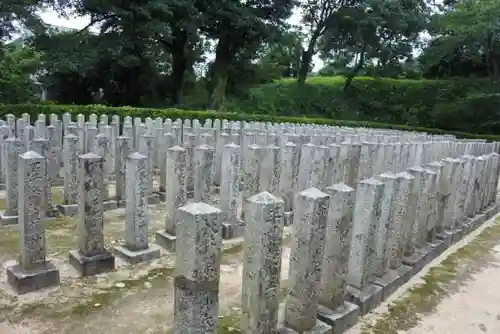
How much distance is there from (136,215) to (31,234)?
940mm

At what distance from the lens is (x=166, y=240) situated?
167 inches

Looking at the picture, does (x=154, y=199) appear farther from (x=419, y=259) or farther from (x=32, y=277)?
(x=419, y=259)

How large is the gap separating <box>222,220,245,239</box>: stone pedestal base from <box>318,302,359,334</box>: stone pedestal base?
181 cm

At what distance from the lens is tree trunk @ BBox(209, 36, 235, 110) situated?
65.3 ft

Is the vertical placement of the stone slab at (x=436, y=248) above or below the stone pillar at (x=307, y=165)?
below

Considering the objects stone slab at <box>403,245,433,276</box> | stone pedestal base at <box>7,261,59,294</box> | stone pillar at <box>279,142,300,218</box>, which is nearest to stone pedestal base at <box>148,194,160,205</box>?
stone pillar at <box>279,142,300,218</box>

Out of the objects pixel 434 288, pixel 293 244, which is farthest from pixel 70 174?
pixel 434 288

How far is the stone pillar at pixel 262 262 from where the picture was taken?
2.41m

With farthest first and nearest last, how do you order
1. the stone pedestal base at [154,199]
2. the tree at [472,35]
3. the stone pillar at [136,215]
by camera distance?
1. the tree at [472,35]
2. the stone pedestal base at [154,199]
3. the stone pillar at [136,215]

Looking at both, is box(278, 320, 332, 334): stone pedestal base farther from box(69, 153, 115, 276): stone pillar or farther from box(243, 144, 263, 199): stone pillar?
box(243, 144, 263, 199): stone pillar

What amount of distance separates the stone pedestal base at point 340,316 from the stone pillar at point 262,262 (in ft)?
1.58

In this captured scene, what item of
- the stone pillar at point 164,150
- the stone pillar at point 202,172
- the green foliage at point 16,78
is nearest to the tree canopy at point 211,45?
the green foliage at point 16,78

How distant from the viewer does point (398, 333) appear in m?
2.90

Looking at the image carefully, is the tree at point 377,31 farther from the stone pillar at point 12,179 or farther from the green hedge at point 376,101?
the stone pillar at point 12,179
